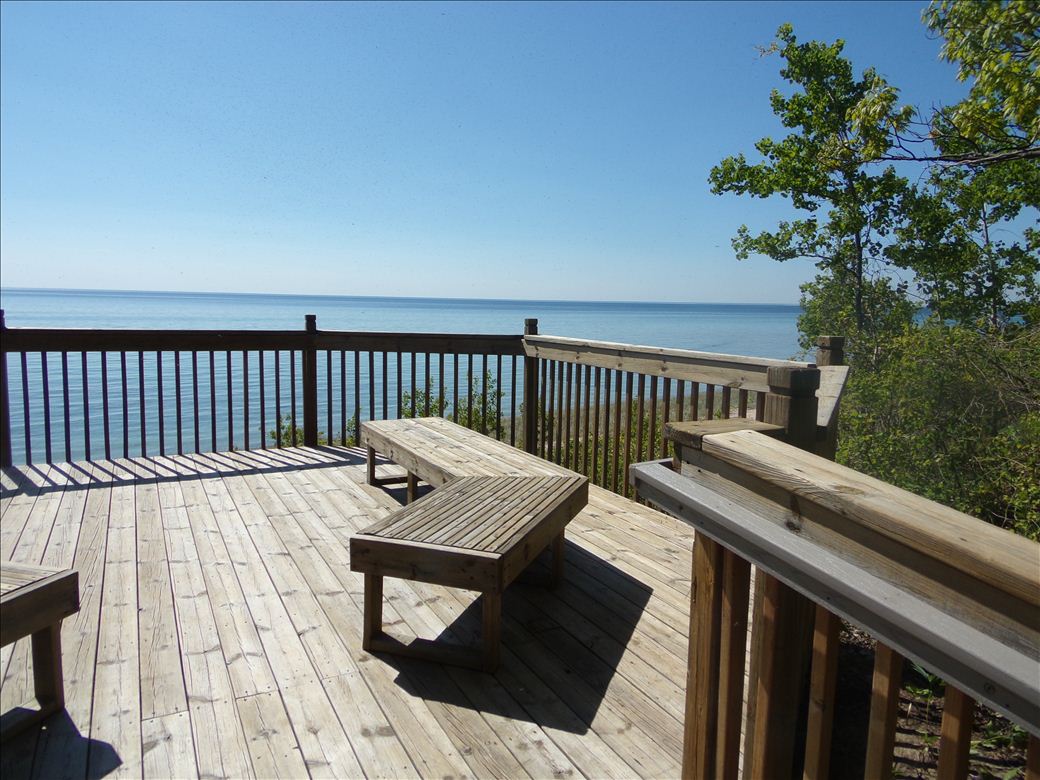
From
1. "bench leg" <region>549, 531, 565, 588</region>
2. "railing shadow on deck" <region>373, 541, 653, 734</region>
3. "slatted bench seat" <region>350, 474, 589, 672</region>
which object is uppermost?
"slatted bench seat" <region>350, 474, 589, 672</region>

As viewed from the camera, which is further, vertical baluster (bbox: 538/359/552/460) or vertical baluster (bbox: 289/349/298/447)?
vertical baluster (bbox: 289/349/298/447)

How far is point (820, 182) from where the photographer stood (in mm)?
10406

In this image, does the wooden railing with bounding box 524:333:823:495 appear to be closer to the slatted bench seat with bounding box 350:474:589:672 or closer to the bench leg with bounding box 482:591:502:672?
the slatted bench seat with bounding box 350:474:589:672

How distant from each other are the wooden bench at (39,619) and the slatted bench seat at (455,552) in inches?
32.3

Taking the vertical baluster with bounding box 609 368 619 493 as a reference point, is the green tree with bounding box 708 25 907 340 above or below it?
above

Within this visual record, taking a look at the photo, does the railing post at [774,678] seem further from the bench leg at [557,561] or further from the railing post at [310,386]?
the railing post at [310,386]

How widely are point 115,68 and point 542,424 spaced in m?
6.82

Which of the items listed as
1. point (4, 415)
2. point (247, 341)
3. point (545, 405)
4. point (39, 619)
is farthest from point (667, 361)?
point (4, 415)

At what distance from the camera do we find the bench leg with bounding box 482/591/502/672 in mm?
2152

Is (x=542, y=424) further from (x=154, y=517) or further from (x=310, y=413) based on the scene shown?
(x=154, y=517)

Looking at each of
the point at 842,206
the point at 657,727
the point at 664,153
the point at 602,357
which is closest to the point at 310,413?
the point at 602,357

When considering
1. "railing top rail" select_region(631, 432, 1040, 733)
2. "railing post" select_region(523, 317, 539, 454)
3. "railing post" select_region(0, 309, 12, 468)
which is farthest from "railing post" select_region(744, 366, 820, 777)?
"railing post" select_region(0, 309, 12, 468)

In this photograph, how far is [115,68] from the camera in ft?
24.7

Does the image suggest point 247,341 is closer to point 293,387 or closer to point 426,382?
point 293,387
